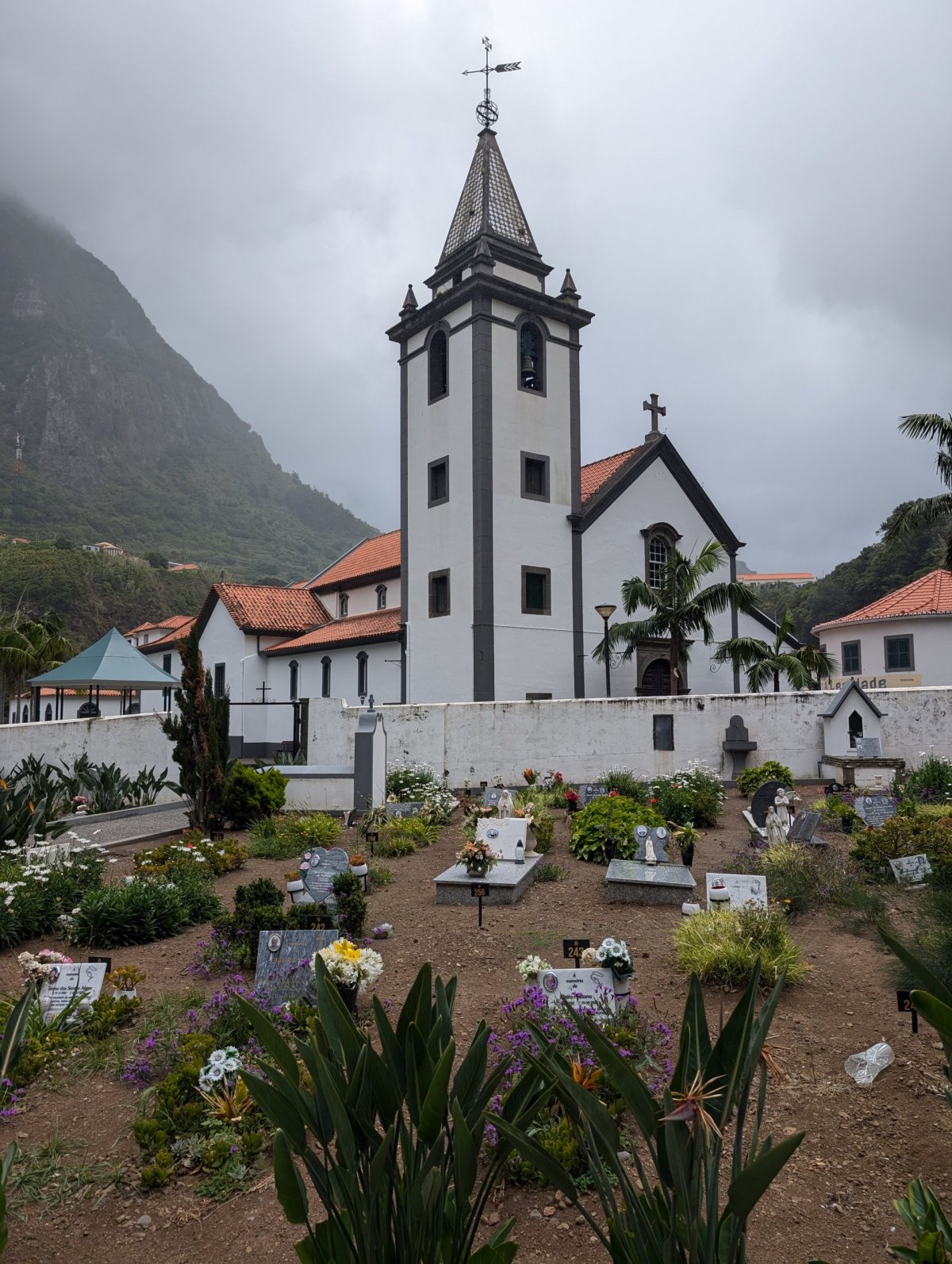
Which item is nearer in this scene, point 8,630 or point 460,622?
point 460,622

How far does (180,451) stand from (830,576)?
119m

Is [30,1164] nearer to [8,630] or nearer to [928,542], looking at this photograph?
[8,630]

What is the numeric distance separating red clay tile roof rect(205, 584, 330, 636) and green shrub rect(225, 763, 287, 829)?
17.7 m

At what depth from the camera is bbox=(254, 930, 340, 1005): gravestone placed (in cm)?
570

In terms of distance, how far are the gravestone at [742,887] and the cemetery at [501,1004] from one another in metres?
0.02

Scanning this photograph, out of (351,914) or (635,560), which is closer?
(351,914)

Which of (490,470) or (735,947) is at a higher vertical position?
(490,470)

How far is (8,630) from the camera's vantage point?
30.6 metres

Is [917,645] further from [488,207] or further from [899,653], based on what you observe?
[488,207]

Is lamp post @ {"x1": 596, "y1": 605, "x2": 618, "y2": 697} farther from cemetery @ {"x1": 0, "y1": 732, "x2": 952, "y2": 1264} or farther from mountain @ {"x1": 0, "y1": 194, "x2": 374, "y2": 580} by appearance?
mountain @ {"x1": 0, "y1": 194, "x2": 374, "y2": 580}

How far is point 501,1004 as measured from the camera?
18.7 feet

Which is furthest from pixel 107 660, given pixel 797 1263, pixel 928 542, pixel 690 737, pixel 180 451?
pixel 180 451

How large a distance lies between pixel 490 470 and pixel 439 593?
153 inches

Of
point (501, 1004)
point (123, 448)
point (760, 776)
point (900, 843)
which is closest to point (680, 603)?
point (760, 776)
